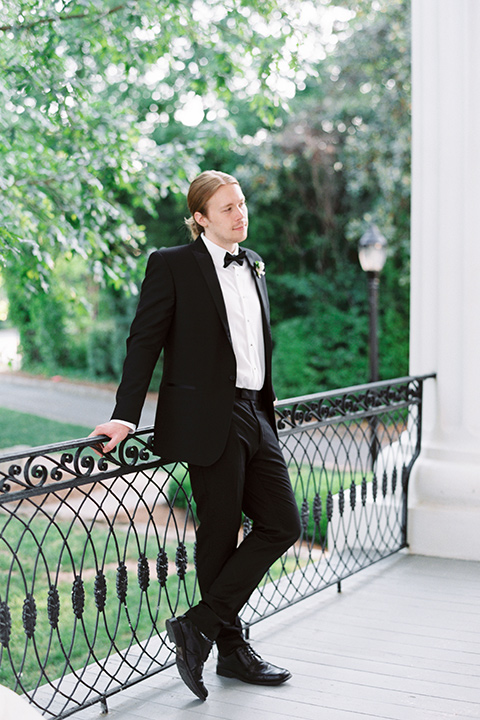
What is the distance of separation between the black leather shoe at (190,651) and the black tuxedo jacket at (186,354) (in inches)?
21.8

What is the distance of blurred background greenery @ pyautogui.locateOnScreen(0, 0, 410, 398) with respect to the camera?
4.72 metres

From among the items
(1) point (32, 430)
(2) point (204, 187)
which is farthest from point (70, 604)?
(1) point (32, 430)

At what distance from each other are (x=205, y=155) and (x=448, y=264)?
10.9 metres

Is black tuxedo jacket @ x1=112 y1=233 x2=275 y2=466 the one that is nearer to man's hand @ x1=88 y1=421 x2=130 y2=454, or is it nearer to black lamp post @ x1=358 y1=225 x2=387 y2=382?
man's hand @ x1=88 y1=421 x2=130 y2=454

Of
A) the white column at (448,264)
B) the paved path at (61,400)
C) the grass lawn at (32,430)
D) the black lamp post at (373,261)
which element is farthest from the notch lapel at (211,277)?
the paved path at (61,400)

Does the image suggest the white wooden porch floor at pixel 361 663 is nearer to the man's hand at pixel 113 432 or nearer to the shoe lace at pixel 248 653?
the shoe lace at pixel 248 653

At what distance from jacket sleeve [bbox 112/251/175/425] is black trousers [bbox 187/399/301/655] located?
31 cm

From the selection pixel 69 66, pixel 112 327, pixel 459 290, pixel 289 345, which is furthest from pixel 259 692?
pixel 112 327

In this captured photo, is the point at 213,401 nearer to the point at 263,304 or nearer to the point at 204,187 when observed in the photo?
the point at 263,304

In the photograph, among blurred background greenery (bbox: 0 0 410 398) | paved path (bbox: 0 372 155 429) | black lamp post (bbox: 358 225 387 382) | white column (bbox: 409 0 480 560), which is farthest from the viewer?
paved path (bbox: 0 372 155 429)

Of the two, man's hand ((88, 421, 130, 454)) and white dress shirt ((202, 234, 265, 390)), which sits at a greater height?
white dress shirt ((202, 234, 265, 390))

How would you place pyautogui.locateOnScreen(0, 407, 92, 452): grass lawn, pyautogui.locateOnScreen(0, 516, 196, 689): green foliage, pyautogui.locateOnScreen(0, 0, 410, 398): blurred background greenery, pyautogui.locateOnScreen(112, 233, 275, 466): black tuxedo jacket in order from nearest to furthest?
pyautogui.locateOnScreen(112, 233, 275, 466): black tuxedo jacket
pyautogui.locateOnScreen(0, 516, 196, 689): green foliage
pyautogui.locateOnScreen(0, 0, 410, 398): blurred background greenery
pyautogui.locateOnScreen(0, 407, 92, 452): grass lawn

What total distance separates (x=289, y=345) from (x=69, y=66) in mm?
9651

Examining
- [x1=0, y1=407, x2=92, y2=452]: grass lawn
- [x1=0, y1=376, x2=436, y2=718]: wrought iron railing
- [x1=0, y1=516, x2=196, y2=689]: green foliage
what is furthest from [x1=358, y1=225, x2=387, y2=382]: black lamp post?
[x1=0, y1=407, x2=92, y2=452]: grass lawn
